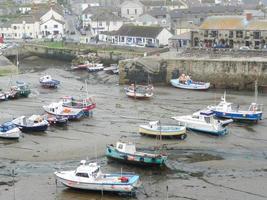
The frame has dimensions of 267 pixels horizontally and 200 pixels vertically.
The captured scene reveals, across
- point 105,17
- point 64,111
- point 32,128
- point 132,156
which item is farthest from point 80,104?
point 105,17

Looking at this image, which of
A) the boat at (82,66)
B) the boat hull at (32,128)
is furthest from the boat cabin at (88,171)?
→ the boat at (82,66)

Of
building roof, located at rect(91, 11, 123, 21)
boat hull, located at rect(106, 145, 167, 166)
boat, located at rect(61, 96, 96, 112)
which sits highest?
building roof, located at rect(91, 11, 123, 21)

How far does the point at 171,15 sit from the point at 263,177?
4878cm

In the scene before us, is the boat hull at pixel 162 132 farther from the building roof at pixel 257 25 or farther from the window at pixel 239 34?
the window at pixel 239 34

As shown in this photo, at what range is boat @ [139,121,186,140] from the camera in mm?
28719

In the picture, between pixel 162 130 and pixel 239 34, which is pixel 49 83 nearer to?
pixel 239 34

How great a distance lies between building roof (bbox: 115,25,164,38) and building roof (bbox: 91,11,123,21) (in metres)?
11.3

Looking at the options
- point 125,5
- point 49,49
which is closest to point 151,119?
point 49,49

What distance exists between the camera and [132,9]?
267 feet

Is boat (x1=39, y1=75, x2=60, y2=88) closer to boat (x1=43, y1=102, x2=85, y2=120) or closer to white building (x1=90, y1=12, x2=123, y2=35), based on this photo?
boat (x1=43, y1=102, x2=85, y2=120)

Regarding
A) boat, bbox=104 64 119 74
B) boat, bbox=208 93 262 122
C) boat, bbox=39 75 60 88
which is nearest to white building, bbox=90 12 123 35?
boat, bbox=104 64 119 74

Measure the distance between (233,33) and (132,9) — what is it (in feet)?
111

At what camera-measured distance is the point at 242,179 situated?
76.5 feet

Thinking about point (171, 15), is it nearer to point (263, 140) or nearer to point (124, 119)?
point (124, 119)
